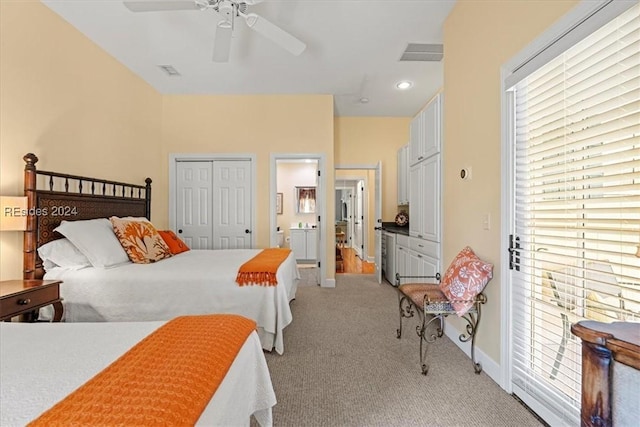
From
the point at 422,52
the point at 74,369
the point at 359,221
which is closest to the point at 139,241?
the point at 74,369

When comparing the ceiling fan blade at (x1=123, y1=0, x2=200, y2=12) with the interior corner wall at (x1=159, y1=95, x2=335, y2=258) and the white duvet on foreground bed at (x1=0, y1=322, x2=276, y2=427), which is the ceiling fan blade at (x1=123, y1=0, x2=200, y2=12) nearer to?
the white duvet on foreground bed at (x1=0, y1=322, x2=276, y2=427)

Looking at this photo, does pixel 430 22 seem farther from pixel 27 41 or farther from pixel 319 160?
pixel 27 41

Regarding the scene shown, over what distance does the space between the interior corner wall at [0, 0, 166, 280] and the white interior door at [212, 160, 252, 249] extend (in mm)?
1161

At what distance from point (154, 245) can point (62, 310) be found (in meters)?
0.94

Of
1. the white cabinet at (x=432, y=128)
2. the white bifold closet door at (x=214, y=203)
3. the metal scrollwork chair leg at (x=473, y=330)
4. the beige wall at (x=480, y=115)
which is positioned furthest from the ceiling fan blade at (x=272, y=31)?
the metal scrollwork chair leg at (x=473, y=330)

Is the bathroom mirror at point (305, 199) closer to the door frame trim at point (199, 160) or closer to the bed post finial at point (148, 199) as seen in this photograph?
the door frame trim at point (199, 160)

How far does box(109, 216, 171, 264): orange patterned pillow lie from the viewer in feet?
9.43

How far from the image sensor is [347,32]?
307cm

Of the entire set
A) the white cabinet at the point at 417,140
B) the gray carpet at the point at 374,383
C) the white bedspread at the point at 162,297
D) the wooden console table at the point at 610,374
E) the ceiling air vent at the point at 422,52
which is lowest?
the gray carpet at the point at 374,383

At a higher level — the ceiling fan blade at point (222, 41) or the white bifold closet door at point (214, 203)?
the ceiling fan blade at point (222, 41)

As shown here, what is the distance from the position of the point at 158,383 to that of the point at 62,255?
2.41 m

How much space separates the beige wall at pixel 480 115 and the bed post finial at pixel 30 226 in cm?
358

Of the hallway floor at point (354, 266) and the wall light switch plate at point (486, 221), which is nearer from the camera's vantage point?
the wall light switch plate at point (486, 221)

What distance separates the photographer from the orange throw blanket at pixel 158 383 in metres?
0.74
